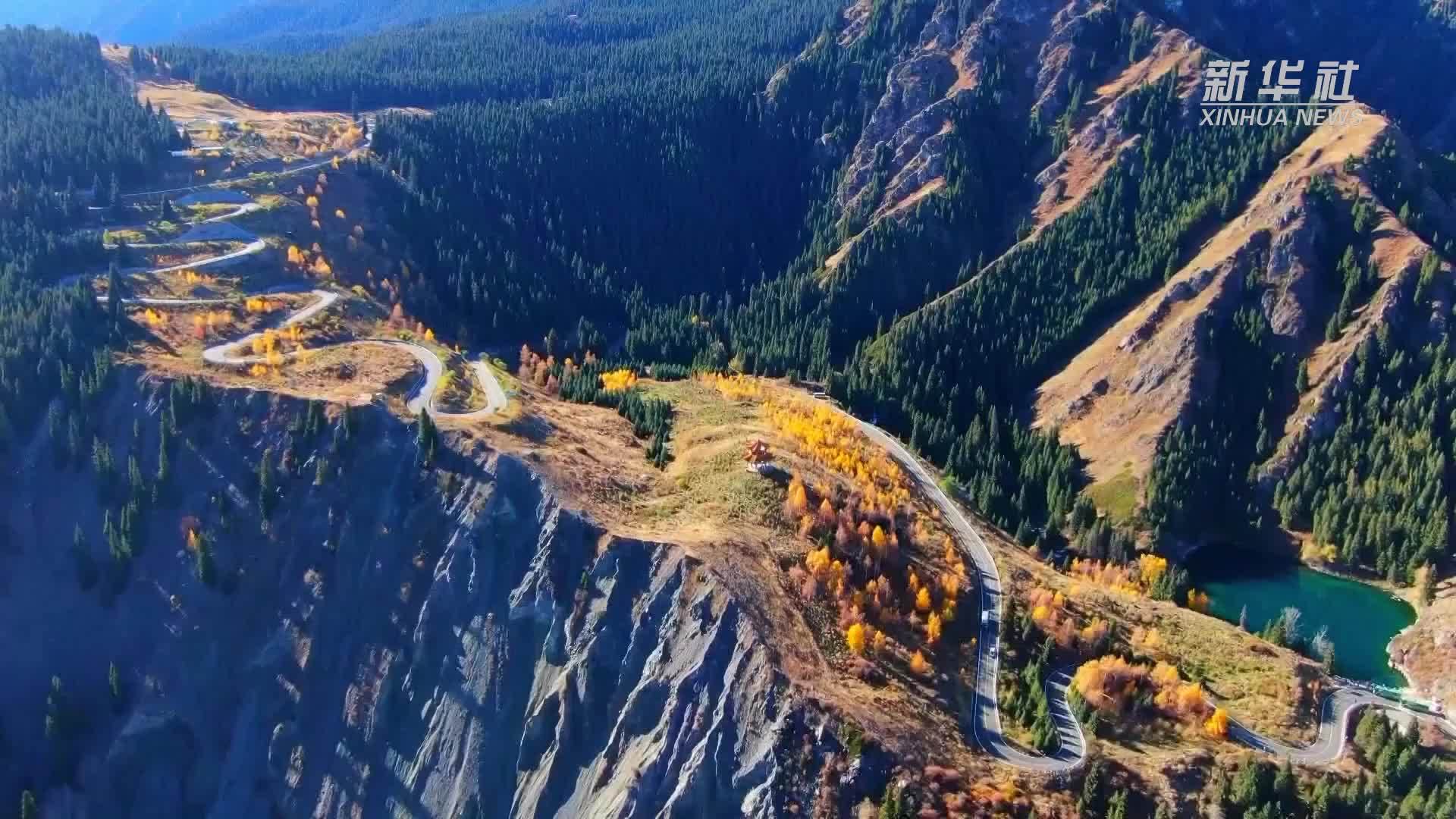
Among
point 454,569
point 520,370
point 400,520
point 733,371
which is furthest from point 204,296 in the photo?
point 733,371

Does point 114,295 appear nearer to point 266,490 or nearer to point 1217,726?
point 266,490

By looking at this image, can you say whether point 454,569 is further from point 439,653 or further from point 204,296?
point 204,296

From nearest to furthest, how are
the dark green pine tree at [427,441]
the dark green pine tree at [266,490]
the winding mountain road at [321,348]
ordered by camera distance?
1. the dark green pine tree at [427,441]
2. the dark green pine tree at [266,490]
3. the winding mountain road at [321,348]

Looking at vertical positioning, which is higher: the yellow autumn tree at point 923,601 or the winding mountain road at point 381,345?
the winding mountain road at point 381,345

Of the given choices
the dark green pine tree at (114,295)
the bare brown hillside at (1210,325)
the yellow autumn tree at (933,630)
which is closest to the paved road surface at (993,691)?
the yellow autumn tree at (933,630)

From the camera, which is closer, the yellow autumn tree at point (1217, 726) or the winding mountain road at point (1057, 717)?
the winding mountain road at point (1057, 717)

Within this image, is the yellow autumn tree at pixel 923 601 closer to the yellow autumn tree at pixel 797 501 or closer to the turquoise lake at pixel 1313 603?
the yellow autumn tree at pixel 797 501

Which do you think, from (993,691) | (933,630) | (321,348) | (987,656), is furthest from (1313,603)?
(321,348)
